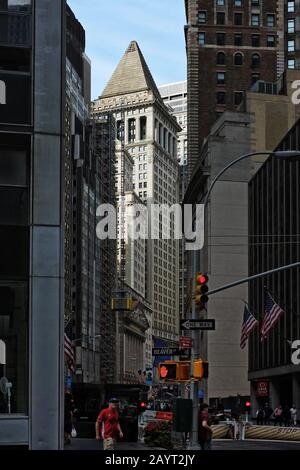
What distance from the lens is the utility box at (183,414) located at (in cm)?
2508

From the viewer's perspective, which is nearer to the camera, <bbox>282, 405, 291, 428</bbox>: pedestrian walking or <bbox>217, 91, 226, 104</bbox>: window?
<bbox>282, 405, 291, 428</bbox>: pedestrian walking

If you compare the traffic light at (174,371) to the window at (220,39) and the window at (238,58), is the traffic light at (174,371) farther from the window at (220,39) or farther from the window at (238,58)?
the window at (220,39)

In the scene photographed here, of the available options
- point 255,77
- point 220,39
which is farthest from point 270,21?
point 255,77

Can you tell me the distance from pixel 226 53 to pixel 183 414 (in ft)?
353

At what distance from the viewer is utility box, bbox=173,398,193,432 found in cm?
2508

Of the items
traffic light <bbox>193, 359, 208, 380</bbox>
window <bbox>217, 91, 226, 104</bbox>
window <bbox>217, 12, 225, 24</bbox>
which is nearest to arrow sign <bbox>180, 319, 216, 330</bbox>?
traffic light <bbox>193, 359, 208, 380</bbox>

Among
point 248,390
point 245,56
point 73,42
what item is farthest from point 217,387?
point 73,42

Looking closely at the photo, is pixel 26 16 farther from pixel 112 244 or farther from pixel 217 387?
pixel 112 244

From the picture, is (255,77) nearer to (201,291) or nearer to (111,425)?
(201,291)

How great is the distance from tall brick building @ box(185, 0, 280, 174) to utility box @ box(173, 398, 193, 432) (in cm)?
10368

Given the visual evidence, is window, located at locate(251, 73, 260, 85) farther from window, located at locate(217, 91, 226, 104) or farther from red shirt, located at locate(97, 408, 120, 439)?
red shirt, located at locate(97, 408, 120, 439)

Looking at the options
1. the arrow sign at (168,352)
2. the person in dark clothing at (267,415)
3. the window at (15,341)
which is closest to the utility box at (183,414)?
the arrow sign at (168,352)

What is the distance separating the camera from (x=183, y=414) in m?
25.1
